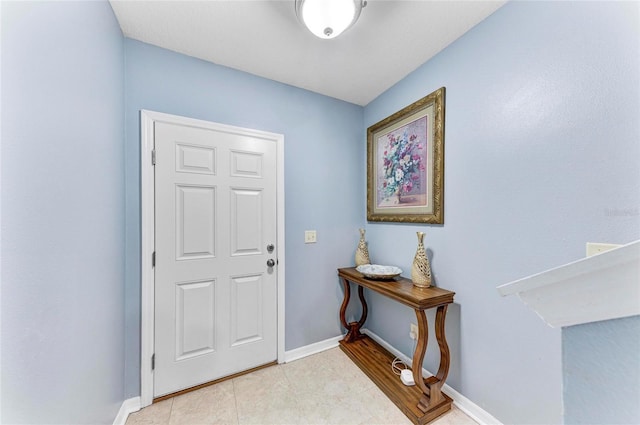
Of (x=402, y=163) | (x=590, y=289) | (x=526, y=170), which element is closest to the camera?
(x=590, y=289)

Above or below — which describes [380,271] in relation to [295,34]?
below

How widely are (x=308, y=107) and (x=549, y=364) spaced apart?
228 cm

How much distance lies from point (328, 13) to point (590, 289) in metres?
1.47

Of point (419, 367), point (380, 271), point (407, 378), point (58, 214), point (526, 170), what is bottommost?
point (407, 378)

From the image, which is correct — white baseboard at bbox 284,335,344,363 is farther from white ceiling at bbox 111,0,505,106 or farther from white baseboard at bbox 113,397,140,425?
white ceiling at bbox 111,0,505,106

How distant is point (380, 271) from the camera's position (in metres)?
1.88

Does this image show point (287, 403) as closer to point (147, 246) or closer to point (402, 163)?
point (147, 246)

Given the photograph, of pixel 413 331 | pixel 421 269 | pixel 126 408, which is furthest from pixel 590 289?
pixel 126 408

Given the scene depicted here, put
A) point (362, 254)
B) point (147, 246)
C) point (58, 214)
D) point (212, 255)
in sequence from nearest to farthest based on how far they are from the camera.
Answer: point (58, 214)
point (147, 246)
point (212, 255)
point (362, 254)

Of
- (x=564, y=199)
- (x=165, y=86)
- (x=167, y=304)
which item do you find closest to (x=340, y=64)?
(x=165, y=86)

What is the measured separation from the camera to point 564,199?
1.06m

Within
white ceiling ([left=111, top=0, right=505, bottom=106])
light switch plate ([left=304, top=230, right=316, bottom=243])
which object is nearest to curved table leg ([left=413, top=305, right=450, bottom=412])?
light switch plate ([left=304, top=230, right=316, bottom=243])

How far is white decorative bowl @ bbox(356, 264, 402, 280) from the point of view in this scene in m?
1.78

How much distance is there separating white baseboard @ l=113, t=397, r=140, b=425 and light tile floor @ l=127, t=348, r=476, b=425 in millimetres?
28
